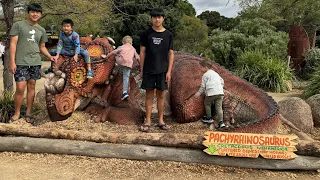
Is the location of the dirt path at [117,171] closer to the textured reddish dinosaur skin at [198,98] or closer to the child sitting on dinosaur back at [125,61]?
the textured reddish dinosaur skin at [198,98]

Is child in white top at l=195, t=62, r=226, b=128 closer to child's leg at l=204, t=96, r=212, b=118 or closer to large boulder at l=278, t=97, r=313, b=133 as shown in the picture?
child's leg at l=204, t=96, r=212, b=118

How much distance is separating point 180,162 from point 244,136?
79 cm

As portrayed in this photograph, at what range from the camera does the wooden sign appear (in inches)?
149

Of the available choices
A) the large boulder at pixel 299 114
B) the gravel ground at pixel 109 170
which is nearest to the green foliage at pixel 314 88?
the large boulder at pixel 299 114

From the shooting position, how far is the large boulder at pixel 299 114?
561 centimetres

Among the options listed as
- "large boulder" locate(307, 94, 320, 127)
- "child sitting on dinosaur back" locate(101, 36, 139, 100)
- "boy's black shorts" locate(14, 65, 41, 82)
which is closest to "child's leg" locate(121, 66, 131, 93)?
"child sitting on dinosaur back" locate(101, 36, 139, 100)

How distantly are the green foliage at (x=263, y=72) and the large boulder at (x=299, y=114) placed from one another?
5.15 metres

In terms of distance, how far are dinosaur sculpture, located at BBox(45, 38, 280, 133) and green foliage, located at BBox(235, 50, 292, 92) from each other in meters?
5.95

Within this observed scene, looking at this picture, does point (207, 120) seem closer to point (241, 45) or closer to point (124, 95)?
point (124, 95)

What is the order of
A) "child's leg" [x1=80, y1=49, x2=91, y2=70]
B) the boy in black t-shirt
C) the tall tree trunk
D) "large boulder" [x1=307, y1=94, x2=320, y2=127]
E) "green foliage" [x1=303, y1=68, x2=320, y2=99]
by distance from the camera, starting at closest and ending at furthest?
1. the boy in black t-shirt
2. "child's leg" [x1=80, y1=49, x2=91, y2=70]
3. "large boulder" [x1=307, y1=94, x2=320, y2=127]
4. the tall tree trunk
5. "green foliage" [x1=303, y1=68, x2=320, y2=99]

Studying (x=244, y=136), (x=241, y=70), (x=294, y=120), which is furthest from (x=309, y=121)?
(x=241, y=70)

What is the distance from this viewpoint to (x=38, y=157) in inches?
164

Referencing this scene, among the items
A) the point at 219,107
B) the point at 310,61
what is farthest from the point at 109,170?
the point at 310,61

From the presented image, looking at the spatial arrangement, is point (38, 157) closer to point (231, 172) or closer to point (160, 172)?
point (160, 172)
